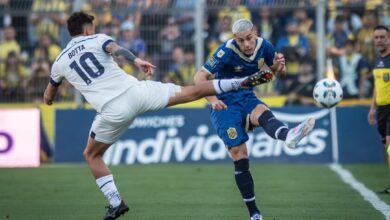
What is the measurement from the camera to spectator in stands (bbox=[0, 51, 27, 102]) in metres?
20.3

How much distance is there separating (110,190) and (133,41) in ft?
35.4

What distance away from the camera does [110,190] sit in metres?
9.47

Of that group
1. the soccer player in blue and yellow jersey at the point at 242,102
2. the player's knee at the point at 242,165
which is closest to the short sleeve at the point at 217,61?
the soccer player in blue and yellow jersey at the point at 242,102

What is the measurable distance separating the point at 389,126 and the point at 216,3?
7.23 meters

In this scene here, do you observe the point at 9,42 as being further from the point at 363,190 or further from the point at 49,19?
the point at 363,190

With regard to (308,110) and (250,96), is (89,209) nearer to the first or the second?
(250,96)

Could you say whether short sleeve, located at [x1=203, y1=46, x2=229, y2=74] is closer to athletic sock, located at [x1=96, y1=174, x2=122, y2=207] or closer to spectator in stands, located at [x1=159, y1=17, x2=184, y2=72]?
athletic sock, located at [x1=96, y1=174, x2=122, y2=207]

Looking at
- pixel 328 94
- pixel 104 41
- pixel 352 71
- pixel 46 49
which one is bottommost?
pixel 352 71

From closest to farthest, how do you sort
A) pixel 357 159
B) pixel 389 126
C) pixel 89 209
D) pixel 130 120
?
pixel 130 120, pixel 89 209, pixel 389 126, pixel 357 159

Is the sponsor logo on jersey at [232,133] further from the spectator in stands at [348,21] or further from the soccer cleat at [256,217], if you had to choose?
the spectator in stands at [348,21]

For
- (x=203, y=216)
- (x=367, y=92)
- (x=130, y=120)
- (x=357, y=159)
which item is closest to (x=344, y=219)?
(x=203, y=216)

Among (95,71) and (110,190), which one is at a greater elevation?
(95,71)

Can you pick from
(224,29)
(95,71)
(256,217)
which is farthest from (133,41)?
(256,217)

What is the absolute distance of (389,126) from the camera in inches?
531
